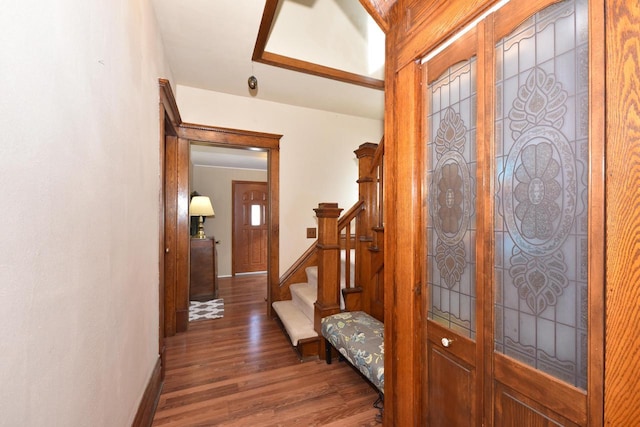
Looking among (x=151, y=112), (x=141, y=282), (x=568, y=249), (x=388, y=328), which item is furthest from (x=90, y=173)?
(x=568, y=249)

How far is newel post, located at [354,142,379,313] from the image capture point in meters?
2.39

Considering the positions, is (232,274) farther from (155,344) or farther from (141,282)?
(141,282)

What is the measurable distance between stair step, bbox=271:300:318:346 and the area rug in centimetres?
82

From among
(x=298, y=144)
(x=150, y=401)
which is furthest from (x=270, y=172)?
(x=150, y=401)

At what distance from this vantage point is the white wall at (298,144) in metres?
3.18

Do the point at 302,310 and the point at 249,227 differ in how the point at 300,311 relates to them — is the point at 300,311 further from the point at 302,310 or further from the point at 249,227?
the point at 249,227

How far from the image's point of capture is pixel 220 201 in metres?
5.84

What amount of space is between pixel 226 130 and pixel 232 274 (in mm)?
3538

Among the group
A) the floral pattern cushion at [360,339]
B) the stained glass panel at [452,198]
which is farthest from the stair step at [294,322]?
the stained glass panel at [452,198]

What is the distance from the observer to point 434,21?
105 centimetres

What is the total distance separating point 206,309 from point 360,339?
2521 mm

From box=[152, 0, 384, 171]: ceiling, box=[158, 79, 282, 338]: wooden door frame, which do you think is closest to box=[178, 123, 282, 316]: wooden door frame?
box=[158, 79, 282, 338]: wooden door frame

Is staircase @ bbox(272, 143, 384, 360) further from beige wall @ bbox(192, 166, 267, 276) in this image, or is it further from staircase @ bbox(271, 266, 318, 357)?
beige wall @ bbox(192, 166, 267, 276)

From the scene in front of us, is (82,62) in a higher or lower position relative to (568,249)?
higher
